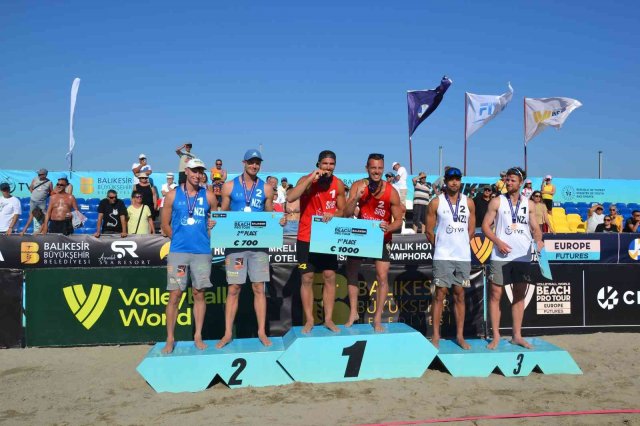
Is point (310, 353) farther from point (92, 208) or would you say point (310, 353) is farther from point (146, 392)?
point (92, 208)

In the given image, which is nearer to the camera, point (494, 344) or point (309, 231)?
point (309, 231)

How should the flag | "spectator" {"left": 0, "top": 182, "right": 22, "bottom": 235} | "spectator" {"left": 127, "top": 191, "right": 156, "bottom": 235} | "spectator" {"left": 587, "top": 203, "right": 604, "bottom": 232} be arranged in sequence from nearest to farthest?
1. "spectator" {"left": 127, "top": 191, "right": 156, "bottom": 235}
2. "spectator" {"left": 0, "top": 182, "right": 22, "bottom": 235}
3. "spectator" {"left": 587, "top": 203, "right": 604, "bottom": 232}
4. the flag

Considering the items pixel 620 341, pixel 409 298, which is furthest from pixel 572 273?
pixel 409 298

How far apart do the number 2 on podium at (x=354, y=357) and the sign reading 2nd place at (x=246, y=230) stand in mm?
1412

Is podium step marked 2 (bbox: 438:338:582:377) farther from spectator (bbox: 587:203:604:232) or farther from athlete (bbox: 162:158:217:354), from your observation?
spectator (bbox: 587:203:604:232)

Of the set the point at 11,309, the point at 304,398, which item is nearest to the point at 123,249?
the point at 11,309

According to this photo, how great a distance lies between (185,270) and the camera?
562cm

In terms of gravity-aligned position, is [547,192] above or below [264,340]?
above

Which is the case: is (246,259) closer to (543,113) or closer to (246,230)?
(246,230)

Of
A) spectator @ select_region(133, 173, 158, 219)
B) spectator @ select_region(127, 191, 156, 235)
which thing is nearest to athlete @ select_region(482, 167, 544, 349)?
spectator @ select_region(127, 191, 156, 235)

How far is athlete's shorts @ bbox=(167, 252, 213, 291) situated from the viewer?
5.57m

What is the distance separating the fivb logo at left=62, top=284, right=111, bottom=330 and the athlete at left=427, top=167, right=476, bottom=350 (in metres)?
4.54

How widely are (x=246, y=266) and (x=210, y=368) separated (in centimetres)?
118

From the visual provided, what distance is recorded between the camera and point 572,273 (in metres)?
7.86
